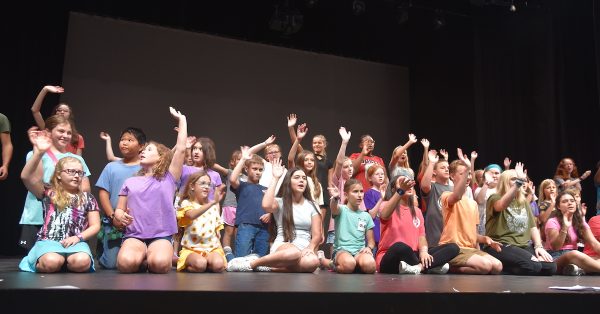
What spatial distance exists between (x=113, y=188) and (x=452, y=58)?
5584 mm

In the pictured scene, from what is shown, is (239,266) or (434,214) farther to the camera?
(434,214)

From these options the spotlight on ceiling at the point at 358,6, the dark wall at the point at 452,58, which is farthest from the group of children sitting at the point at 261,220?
the spotlight on ceiling at the point at 358,6

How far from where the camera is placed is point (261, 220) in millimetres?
4617

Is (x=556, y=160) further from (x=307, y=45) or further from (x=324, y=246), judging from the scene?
(x=307, y=45)

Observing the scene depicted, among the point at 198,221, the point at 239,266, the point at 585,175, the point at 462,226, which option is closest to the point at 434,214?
the point at 462,226

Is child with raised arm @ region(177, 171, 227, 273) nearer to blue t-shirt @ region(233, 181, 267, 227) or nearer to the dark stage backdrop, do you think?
A: blue t-shirt @ region(233, 181, 267, 227)

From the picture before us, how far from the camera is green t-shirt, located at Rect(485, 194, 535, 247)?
453cm

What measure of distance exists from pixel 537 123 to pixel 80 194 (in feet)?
18.8

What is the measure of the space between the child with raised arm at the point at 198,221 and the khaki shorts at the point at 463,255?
5.64 feet

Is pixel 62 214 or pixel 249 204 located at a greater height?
pixel 249 204

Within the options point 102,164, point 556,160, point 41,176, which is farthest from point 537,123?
point 41,176

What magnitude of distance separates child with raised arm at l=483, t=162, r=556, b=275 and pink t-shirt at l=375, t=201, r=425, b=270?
24.2 inches

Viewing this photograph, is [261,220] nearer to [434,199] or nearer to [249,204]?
[249,204]

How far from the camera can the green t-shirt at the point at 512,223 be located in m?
4.53
